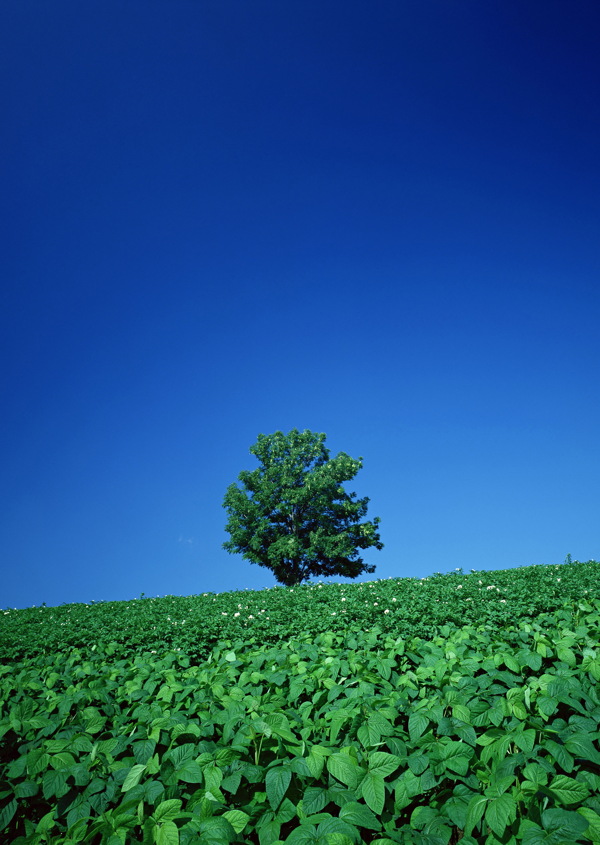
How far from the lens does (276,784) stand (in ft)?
7.93

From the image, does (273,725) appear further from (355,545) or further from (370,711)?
(355,545)

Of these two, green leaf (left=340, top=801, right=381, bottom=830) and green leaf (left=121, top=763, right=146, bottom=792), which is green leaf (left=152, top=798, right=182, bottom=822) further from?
green leaf (left=340, top=801, right=381, bottom=830)

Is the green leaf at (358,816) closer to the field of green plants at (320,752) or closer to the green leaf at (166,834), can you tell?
the field of green plants at (320,752)

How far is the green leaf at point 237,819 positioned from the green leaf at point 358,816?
0.44 m

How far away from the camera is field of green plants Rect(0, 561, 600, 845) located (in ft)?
7.33

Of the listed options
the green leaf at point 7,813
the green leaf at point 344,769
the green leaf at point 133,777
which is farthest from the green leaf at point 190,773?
the green leaf at point 7,813

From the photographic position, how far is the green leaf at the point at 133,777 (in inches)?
103

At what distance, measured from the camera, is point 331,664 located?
14.7 ft

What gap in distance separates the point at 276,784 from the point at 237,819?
251 millimetres

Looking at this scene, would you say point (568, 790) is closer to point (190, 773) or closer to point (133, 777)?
point (190, 773)

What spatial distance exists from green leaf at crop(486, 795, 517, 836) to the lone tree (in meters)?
27.0

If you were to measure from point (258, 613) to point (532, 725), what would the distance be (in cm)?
985

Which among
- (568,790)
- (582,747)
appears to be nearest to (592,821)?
(568,790)

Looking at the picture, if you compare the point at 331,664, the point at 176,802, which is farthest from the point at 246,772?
the point at 331,664
